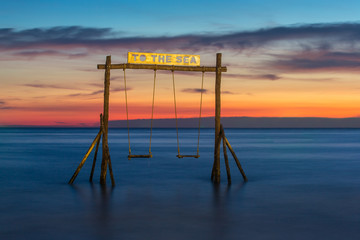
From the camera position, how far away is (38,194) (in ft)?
65.0

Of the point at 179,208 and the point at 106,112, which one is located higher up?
the point at 106,112

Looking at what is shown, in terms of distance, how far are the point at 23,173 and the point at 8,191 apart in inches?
342

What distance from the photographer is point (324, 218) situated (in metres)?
15.0

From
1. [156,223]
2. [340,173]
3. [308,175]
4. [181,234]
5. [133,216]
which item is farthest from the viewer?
[340,173]

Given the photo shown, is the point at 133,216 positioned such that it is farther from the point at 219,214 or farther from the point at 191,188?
the point at 191,188

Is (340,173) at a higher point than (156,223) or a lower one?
lower

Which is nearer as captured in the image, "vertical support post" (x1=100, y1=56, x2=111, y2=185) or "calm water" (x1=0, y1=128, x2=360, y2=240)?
"calm water" (x1=0, y1=128, x2=360, y2=240)

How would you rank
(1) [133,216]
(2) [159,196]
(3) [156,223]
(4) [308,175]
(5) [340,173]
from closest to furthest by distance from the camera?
1. (3) [156,223]
2. (1) [133,216]
3. (2) [159,196]
4. (4) [308,175]
5. (5) [340,173]

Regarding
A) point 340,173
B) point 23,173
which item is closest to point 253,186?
point 340,173

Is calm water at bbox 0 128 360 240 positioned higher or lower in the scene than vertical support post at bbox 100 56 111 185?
lower

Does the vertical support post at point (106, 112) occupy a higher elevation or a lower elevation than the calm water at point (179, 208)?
higher

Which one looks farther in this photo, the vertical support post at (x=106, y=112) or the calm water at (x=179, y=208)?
the vertical support post at (x=106, y=112)

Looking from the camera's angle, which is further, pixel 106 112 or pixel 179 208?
pixel 106 112

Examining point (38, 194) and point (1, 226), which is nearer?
point (1, 226)
